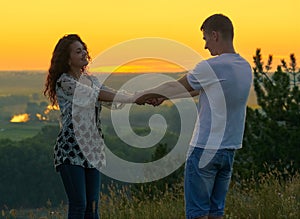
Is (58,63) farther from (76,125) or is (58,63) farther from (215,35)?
(215,35)

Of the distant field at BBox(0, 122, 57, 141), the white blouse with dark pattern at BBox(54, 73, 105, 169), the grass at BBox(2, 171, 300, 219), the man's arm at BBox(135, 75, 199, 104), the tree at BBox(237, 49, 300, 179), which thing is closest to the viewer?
the man's arm at BBox(135, 75, 199, 104)

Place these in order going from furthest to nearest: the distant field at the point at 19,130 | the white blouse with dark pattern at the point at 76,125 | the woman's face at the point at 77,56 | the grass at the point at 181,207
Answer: the distant field at the point at 19,130 → the grass at the point at 181,207 → the woman's face at the point at 77,56 → the white blouse with dark pattern at the point at 76,125

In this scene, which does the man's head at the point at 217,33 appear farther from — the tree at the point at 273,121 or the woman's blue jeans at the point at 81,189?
the tree at the point at 273,121

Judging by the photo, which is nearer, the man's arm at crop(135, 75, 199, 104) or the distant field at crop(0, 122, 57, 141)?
the man's arm at crop(135, 75, 199, 104)

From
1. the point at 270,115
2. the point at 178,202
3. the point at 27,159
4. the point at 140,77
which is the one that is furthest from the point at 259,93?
the point at 27,159

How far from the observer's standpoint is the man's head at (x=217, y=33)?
13.3ft

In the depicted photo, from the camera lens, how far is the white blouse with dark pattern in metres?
4.55

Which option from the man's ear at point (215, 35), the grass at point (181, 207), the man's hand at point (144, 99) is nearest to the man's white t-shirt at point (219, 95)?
the man's ear at point (215, 35)

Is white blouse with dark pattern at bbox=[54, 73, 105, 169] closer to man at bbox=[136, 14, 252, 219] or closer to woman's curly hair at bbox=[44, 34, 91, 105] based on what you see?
woman's curly hair at bbox=[44, 34, 91, 105]

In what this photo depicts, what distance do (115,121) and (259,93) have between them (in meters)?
17.2

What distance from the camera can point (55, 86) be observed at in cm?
465

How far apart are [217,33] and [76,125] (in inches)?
49.1

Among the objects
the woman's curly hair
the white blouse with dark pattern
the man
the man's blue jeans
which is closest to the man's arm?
the man

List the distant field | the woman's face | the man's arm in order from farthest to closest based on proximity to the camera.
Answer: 1. the distant field
2. the woman's face
3. the man's arm
